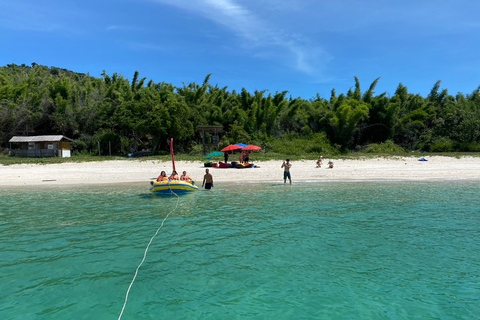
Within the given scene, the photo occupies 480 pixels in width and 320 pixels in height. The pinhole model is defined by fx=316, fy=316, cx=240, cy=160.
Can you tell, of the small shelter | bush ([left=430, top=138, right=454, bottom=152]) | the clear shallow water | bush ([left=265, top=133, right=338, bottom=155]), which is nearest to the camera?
the clear shallow water

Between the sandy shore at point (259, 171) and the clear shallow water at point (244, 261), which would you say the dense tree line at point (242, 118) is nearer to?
the sandy shore at point (259, 171)

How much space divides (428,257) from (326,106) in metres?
31.6

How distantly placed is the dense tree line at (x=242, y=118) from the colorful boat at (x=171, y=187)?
18.9m

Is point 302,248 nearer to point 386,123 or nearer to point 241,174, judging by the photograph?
point 241,174

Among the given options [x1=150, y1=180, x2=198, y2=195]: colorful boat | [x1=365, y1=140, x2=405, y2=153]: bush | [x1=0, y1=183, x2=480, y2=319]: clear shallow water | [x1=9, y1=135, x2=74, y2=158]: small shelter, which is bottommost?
[x1=0, y1=183, x2=480, y2=319]: clear shallow water

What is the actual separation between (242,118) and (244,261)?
29.4 metres

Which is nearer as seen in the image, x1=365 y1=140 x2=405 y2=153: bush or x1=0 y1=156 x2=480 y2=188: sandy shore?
x1=0 y1=156 x2=480 y2=188: sandy shore

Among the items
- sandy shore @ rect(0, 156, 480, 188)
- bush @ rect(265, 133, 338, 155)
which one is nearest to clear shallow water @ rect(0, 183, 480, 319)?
sandy shore @ rect(0, 156, 480, 188)

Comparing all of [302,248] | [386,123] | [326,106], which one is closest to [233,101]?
[326,106]

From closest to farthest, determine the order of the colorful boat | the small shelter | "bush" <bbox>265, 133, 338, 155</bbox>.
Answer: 1. the colorful boat
2. "bush" <bbox>265, 133, 338, 155</bbox>
3. the small shelter

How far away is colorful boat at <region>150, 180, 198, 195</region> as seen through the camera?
545 inches

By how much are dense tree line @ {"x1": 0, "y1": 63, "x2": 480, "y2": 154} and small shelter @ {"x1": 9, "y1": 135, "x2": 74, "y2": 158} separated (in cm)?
281

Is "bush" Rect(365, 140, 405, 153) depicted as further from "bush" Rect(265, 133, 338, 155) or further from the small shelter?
the small shelter

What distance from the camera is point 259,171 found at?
22.7m
